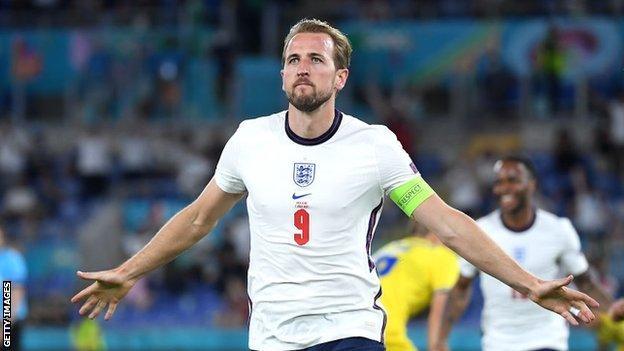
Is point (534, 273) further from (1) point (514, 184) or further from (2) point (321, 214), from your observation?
(2) point (321, 214)

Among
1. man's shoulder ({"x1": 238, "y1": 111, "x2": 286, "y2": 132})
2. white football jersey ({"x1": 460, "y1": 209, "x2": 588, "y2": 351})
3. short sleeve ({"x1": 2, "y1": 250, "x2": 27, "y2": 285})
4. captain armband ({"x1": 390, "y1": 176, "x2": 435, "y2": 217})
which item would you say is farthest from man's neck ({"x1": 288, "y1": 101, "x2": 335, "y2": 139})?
short sleeve ({"x1": 2, "y1": 250, "x2": 27, "y2": 285})

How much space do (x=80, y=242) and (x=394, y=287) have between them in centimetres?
1141

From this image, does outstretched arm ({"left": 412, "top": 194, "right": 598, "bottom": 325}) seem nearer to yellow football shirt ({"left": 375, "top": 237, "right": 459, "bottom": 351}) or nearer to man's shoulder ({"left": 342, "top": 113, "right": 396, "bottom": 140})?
man's shoulder ({"left": 342, "top": 113, "right": 396, "bottom": 140})

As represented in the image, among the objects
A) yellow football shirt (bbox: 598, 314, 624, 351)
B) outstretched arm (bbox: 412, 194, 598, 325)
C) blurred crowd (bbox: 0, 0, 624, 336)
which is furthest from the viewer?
blurred crowd (bbox: 0, 0, 624, 336)

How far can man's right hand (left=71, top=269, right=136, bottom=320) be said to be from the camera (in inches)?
247

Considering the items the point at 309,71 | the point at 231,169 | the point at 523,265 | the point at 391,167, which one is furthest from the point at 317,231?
the point at 523,265

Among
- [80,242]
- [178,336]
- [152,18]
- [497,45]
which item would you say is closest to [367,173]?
[178,336]

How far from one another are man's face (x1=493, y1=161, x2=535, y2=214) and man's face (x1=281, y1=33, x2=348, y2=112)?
3331mm

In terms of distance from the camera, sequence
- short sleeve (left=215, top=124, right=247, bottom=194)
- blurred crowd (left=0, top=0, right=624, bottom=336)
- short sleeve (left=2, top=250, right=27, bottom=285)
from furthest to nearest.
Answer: blurred crowd (left=0, top=0, right=624, bottom=336) → short sleeve (left=2, top=250, right=27, bottom=285) → short sleeve (left=215, top=124, right=247, bottom=194)

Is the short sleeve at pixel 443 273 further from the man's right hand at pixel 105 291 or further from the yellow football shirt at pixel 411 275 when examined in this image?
the man's right hand at pixel 105 291

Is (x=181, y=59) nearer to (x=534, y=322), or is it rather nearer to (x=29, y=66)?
(x=29, y=66)

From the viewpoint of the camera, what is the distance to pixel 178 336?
18406 mm

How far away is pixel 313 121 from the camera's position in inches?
244

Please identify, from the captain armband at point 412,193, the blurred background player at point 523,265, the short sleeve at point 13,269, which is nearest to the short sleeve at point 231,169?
the captain armband at point 412,193
